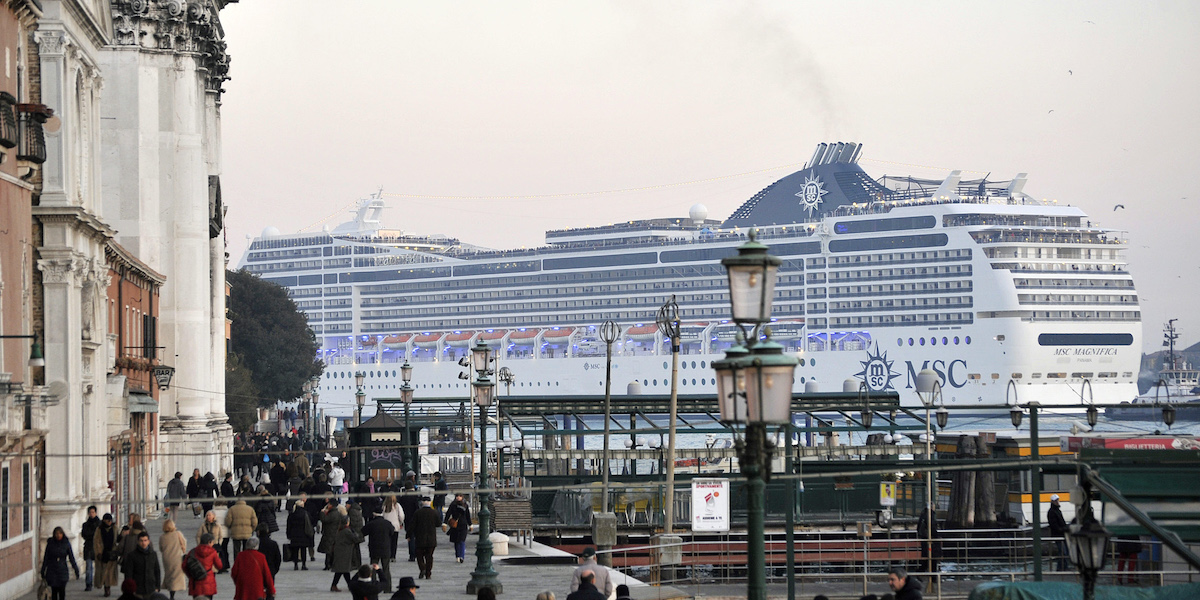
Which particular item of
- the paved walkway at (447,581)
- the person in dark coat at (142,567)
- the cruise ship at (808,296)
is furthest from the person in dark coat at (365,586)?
the cruise ship at (808,296)

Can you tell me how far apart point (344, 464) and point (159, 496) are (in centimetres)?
658

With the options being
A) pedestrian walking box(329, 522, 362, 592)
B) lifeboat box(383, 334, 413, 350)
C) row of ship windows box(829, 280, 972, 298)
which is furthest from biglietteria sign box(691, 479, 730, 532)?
lifeboat box(383, 334, 413, 350)

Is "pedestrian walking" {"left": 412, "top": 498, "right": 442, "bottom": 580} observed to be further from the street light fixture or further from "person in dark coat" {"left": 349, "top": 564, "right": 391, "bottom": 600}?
the street light fixture

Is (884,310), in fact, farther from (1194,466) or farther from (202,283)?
(1194,466)

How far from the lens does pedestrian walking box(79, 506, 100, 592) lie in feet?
62.8

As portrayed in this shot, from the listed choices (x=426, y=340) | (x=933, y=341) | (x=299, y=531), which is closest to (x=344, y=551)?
(x=299, y=531)

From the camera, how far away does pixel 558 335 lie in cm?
12044

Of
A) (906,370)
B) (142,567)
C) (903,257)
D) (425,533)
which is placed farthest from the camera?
(903,257)

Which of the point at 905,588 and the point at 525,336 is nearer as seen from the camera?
the point at 905,588

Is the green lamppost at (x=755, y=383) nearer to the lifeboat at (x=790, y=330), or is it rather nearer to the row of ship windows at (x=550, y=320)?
the row of ship windows at (x=550, y=320)

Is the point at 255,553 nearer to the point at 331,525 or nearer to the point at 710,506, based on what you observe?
the point at 331,525

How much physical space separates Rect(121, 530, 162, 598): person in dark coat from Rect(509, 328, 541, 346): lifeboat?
104m

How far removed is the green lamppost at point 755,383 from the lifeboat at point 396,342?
119973mm

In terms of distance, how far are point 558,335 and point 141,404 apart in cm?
8983
